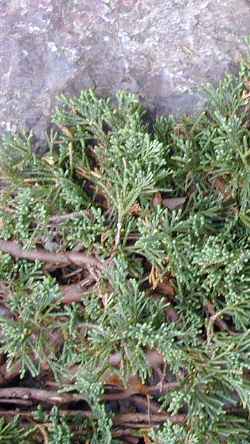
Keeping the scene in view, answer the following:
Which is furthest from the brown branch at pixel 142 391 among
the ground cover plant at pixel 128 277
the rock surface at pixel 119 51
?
the rock surface at pixel 119 51

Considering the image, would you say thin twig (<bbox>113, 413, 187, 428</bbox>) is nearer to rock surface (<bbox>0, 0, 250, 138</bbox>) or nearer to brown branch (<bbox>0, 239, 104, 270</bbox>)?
brown branch (<bbox>0, 239, 104, 270</bbox>)

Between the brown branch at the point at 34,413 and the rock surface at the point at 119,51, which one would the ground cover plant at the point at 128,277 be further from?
the rock surface at the point at 119,51

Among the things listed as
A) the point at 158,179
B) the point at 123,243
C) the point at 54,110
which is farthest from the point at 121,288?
the point at 54,110

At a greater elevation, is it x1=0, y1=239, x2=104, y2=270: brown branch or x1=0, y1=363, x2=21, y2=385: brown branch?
x1=0, y1=239, x2=104, y2=270: brown branch

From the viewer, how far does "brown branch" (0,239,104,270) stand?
180 centimetres

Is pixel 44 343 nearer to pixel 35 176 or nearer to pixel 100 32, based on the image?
pixel 35 176

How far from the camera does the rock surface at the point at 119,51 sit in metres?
1.96

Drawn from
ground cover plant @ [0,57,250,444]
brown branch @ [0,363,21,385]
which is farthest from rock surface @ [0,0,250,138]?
brown branch @ [0,363,21,385]

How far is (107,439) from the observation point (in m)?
1.70

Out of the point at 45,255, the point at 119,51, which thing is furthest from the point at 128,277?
the point at 119,51

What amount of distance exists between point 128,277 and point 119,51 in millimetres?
617

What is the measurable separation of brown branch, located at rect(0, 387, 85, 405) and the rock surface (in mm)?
631

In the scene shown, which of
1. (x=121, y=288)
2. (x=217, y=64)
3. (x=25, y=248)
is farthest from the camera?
(x=217, y=64)

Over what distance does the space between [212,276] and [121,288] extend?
199 mm
